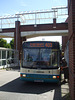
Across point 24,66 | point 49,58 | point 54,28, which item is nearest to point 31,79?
point 24,66

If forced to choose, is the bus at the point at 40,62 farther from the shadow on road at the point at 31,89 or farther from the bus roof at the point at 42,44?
the shadow on road at the point at 31,89

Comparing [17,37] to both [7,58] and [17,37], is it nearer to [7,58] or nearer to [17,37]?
[17,37]

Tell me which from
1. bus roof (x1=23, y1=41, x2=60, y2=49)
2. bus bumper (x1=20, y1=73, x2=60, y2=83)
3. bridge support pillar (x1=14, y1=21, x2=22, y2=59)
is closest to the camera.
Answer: bus bumper (x1=20, y1=73, x2=60, y2=83)

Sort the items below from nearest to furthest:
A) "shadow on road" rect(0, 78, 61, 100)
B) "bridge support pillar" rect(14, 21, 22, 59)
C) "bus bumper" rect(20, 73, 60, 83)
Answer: "shadow on road" rect(0, 78, 61, 100) < "bus bumper" rect(20, 73, 60, 83) < "bridge support pillar" rect(14, 21, 22, 59)

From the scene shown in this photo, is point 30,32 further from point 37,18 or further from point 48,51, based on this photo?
point 48,51

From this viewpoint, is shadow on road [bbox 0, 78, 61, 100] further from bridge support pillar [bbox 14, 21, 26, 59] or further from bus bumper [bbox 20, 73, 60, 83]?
bridge support pillar [bbox 14, 21, 26, 59]

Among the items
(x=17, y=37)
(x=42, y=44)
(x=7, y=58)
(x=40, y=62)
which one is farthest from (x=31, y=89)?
A: (x=17, y=37)

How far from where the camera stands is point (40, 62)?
7.94 metres

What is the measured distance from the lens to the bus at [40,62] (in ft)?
25.6

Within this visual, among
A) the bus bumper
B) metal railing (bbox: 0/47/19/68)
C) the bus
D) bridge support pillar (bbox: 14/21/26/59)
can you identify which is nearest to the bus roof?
the bus

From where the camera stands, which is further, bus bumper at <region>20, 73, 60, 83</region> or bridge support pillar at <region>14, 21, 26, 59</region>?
bridge support pillar at <region>14, 21, 26, 59</region>

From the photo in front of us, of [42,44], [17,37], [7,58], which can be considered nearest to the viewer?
[42,44]

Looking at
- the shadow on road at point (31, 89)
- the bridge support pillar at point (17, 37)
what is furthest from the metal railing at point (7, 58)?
the shadow on road at point (31, 89)

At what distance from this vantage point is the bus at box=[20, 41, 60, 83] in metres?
7.80
